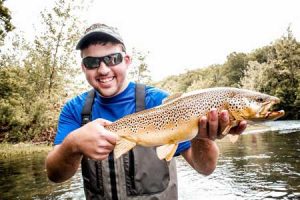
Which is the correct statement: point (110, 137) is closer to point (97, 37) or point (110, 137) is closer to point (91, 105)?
point (91, 105)

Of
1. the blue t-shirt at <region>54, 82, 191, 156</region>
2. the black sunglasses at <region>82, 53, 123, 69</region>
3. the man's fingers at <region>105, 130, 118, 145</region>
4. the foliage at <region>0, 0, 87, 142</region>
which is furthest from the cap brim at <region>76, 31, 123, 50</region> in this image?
the foliage at <region>0, 0, 87, 142</region>

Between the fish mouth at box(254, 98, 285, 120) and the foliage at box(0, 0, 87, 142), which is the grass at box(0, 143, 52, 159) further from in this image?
the fish mouth at box(254, 98, 285, 120)

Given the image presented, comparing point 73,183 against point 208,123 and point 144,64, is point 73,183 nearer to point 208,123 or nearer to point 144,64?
point 208,123

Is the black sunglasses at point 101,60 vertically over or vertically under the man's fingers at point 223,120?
over

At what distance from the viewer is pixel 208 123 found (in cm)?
256

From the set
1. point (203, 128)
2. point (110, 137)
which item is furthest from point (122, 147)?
point (203, 128)

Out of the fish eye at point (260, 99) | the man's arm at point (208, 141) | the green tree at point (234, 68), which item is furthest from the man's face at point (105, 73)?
the green tree at point (234, 68)

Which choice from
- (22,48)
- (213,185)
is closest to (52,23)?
(22,48)

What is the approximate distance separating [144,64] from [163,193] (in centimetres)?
5272

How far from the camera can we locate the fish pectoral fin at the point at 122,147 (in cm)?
257

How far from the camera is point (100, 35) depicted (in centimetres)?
296

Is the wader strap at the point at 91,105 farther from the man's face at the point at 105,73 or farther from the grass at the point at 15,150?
the grass at the point at 15,150

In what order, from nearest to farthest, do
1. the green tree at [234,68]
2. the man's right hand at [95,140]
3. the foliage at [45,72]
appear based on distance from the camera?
the man's right hand at [95,140] → the foliage at [45,72] → the green tree at [234,68]

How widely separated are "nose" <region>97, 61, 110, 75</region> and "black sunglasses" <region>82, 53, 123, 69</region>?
2 cm
